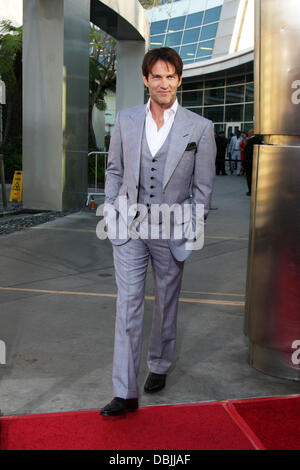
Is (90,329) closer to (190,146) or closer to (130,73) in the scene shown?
(190,146)

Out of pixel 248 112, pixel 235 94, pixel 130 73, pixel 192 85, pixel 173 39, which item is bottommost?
pixel 130 73

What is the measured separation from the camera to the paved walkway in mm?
3699

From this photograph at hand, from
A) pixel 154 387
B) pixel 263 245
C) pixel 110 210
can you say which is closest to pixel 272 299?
pixel 263 245

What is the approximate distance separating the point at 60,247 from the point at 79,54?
5.73 meters

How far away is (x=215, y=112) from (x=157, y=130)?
4174 centimetres

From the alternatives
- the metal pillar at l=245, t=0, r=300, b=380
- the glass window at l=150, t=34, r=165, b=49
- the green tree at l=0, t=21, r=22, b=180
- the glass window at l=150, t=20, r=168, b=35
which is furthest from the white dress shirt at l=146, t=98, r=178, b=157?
the glass window at l=150, t=20, r=168, b=35

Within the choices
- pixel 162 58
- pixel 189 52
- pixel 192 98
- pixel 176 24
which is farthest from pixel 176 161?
pixel 176 24

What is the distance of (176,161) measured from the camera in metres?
3.35

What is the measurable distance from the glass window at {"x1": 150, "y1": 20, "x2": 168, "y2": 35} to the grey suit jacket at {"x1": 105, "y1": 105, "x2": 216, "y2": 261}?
4764 cm

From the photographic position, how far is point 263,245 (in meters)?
3.88

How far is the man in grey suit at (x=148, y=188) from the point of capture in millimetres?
3346

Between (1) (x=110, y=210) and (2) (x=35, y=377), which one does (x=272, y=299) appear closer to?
(1) (x=110, y=210)

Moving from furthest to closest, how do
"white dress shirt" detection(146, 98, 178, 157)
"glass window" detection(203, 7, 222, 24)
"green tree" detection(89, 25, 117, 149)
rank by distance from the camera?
1. "glass window" detection(203, 7, 222, 24)
2. "green tree" detection(89, 25, 117, 149)
3. "white dress shirt" detection(146, 98, 178, 157)

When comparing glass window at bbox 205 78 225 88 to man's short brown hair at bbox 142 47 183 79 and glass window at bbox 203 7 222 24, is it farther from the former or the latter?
man's short brown hair at bbox 142 47 183 79
